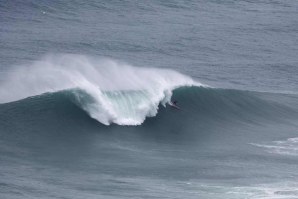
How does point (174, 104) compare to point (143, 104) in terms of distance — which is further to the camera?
point (174, 104)

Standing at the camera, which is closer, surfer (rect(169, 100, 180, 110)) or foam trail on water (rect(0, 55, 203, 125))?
foam trail on water (rect(0, 55, 203, 125))

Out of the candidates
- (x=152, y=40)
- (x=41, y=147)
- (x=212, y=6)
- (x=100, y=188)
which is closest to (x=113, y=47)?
(x=152, y=40)

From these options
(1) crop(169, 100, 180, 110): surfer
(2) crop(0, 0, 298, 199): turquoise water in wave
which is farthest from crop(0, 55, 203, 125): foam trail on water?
(1) crop(169, 100, 180, 110): surfer

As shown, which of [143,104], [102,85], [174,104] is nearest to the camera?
[143,104]

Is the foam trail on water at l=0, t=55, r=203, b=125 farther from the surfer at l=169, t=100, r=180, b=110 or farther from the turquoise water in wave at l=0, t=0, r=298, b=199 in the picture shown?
the surfer at l=169, t=100, r=180, b=110

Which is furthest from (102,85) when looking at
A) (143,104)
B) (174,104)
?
(174,104)

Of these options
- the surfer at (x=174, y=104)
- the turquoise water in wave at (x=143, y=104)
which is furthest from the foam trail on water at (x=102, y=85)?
the surfer at (x=174, y=104)

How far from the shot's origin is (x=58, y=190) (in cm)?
2925

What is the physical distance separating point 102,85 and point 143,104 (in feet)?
5.76

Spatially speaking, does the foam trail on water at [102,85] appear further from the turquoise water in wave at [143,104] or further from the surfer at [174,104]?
→ the surfer at [174,104]

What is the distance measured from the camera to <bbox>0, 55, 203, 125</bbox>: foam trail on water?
38031 mm

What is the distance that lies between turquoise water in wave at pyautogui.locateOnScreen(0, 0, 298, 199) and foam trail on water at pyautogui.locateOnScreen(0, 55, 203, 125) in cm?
6

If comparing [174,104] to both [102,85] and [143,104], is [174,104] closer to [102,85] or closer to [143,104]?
[143,104]

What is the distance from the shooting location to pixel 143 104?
1551 inches
